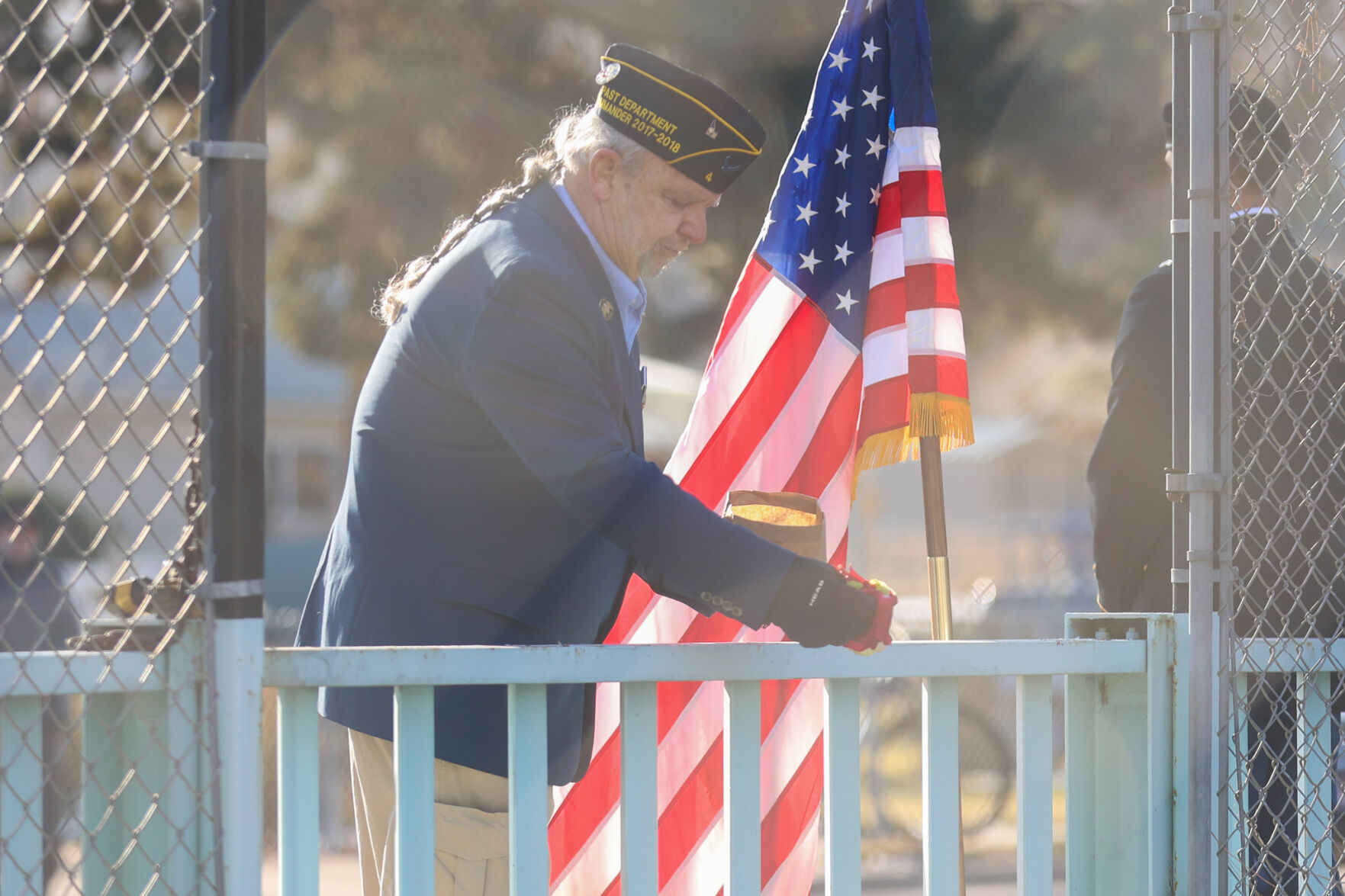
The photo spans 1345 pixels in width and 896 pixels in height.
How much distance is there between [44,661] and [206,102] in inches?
32.8

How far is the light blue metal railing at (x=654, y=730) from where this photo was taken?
76.8 inches

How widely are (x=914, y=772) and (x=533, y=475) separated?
5820 mm

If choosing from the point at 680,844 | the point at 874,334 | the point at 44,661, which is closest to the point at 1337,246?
the point at 874,334

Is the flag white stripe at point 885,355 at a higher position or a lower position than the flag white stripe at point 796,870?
higher

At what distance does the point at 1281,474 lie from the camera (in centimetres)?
290

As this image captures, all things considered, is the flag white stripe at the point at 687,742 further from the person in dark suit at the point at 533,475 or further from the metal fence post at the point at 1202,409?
the metal fence post at the point at 1202,409

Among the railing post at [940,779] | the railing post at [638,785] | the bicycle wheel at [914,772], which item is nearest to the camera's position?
the railing post at [638,785]

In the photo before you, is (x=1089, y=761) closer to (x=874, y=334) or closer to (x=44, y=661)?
(x=874, y=334)

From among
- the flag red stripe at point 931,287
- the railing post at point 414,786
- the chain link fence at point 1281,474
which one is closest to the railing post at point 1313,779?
the chain link fence at point 1281,474

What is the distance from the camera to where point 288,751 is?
1.95 meters

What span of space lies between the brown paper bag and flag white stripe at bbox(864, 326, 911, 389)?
61cm

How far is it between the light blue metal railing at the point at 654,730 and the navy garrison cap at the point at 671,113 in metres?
0.91

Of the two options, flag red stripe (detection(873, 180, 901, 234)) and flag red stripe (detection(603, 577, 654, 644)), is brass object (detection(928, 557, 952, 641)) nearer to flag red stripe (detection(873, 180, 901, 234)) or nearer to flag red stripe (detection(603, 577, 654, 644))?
flag red stripe (detection(603, 577, 654, 644))

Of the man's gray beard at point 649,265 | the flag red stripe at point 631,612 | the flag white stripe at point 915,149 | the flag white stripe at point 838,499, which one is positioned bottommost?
the flag red stripe at point 631,612
